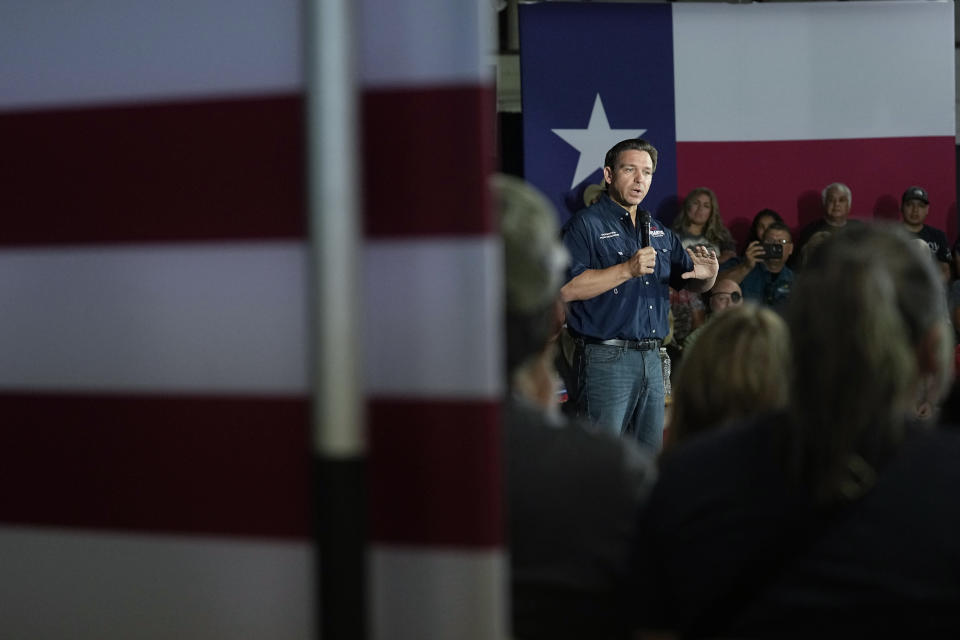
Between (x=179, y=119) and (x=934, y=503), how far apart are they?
2.36ft

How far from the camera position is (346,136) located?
0.84 m

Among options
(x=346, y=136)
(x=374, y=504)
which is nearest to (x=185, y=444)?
(x=374, y=504)

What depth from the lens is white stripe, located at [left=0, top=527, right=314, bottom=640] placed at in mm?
938

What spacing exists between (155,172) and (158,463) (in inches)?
9.7

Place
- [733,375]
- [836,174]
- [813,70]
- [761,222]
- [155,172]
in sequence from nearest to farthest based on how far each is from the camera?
[155,172] → [733,375] → [761,222] → [813,70] → [836,174]

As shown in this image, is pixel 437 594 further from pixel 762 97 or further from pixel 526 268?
pixel 762 97

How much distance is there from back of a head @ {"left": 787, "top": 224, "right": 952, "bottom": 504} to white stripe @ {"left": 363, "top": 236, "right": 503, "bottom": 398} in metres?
0.33

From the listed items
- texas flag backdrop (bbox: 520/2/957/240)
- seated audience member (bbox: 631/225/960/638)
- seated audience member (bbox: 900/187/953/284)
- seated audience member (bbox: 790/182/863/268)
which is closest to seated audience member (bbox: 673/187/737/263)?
texas flag backdrop (bbox: 520/2/957/240)

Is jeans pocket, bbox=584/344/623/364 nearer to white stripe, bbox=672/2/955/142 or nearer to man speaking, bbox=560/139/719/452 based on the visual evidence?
man speaking, bbox=560/139/719/452

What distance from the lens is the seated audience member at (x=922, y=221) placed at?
5449 mm

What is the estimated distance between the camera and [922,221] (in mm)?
5508

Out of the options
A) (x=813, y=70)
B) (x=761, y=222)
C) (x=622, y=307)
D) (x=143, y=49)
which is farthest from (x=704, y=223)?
(x=143, y=49)

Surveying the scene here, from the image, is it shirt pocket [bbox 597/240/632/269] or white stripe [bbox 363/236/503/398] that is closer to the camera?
white stripe [bbox 363/236/503/398]

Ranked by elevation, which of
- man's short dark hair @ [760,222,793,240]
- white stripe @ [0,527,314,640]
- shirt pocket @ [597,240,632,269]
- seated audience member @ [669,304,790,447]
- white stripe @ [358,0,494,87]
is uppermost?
white stripe @ [358,0,494,87]
